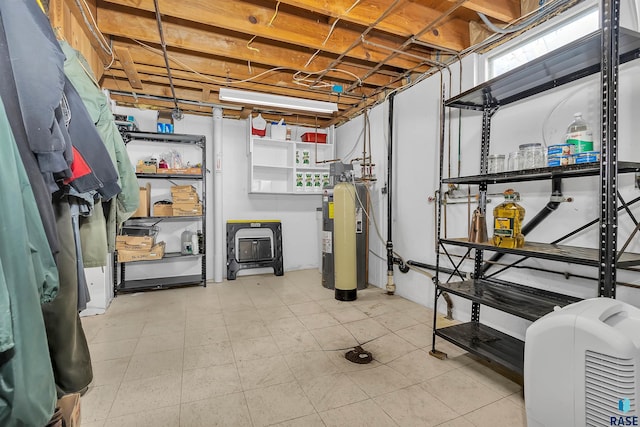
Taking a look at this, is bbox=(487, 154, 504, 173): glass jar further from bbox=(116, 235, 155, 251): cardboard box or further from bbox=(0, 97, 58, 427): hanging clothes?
bbox=(116, 235, 155, 251): cardboard box

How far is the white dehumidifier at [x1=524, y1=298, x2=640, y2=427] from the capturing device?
1011 mm

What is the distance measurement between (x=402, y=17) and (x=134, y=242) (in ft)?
12.1

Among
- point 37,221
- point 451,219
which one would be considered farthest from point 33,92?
point 451,219

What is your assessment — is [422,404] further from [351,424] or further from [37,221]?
[37,221]

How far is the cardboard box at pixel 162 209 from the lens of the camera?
13.1ft

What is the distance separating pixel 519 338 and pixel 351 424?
155cm

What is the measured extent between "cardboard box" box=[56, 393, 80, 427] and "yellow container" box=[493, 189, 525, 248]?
2371 millimetres

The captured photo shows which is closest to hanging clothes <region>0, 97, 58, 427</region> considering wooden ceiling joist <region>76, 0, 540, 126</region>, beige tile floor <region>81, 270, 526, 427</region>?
beige tile floor <region>81, 270, 526, 427</region>

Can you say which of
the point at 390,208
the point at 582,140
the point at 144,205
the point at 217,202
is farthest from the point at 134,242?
the point at 582,140

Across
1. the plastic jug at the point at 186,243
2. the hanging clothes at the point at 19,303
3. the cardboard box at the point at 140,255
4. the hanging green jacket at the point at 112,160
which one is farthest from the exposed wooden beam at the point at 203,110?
the hanging clothes at the point at 19,303

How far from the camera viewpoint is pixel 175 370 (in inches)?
83.4

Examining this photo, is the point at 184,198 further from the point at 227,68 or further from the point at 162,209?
the point at 227,68

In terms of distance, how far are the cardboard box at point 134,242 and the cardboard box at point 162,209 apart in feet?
1.23

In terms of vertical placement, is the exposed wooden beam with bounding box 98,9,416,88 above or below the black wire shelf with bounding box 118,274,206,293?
above
